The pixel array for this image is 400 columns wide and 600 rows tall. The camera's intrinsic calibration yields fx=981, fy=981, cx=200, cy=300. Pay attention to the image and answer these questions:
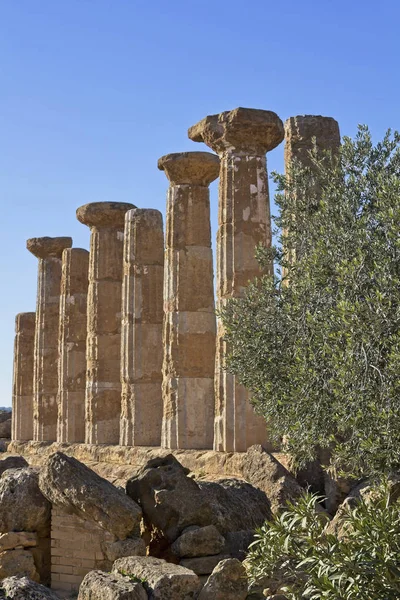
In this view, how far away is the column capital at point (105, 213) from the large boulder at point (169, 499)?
1255 centimetres

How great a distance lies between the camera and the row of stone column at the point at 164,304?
18.0 meters

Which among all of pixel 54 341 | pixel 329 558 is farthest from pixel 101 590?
pixel 54 341

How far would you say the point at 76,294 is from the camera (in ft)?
92.2

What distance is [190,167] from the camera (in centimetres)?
2091

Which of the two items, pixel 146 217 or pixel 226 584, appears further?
→ pixel 146 217

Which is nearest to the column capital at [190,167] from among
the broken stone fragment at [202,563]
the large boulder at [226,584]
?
the broken stone fragment at [202,563]

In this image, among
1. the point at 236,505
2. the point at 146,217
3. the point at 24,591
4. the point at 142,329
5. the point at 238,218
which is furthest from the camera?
the point at 146,217

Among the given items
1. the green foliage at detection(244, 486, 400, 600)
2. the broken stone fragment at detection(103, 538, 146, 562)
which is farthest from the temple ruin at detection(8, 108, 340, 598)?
the green foliage at detection(244, 486, 400, 600)

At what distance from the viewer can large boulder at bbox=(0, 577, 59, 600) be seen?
9.18 meters

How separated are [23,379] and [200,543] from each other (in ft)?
74.3

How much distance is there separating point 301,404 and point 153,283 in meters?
12.1

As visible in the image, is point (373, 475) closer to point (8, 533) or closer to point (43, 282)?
point (8, 533)

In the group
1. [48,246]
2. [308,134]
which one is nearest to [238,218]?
[308,134]

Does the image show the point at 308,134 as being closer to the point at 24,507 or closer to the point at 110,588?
the point at 24,507
